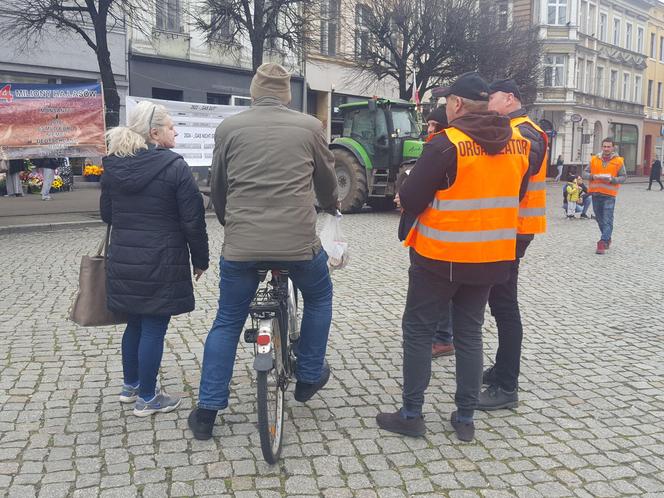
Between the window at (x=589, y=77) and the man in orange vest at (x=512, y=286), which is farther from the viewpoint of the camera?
the window at (x=589, y=77)

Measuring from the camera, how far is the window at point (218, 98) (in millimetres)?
28052

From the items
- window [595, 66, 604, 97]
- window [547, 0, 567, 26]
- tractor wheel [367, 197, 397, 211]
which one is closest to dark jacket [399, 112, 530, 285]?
tractor wheel [367, 197, 397, 211]

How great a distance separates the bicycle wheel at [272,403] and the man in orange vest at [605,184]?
8464 mm

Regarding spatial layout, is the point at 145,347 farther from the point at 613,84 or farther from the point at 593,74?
the point at 613,84

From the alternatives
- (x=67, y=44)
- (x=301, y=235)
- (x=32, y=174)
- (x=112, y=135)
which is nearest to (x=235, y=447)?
(x=301, y=235)

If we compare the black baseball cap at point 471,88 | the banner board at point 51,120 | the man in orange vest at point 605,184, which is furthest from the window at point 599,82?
the black baseball cap at point 471,88

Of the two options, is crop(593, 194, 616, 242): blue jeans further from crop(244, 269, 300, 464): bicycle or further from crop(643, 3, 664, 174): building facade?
crop(643, 3, 664, 174): building facade

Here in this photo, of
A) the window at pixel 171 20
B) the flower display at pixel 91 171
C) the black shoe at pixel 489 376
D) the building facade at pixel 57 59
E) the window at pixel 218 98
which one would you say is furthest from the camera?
the window at pixel 218 98

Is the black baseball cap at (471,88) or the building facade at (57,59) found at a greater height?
the building facade at (57,59)

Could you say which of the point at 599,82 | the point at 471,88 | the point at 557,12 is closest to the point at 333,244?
the point at 471,88

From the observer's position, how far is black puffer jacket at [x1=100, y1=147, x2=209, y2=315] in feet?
12.4

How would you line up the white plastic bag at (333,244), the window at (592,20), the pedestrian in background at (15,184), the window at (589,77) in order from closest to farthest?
the white plastic bag at (333,244), the pedestrian in background at (15,184), the window at (589,77), the window at (592,20)

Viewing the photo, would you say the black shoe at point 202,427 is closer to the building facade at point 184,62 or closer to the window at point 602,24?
the building facade at point 184,62

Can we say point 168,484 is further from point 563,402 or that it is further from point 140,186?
point 563,402
